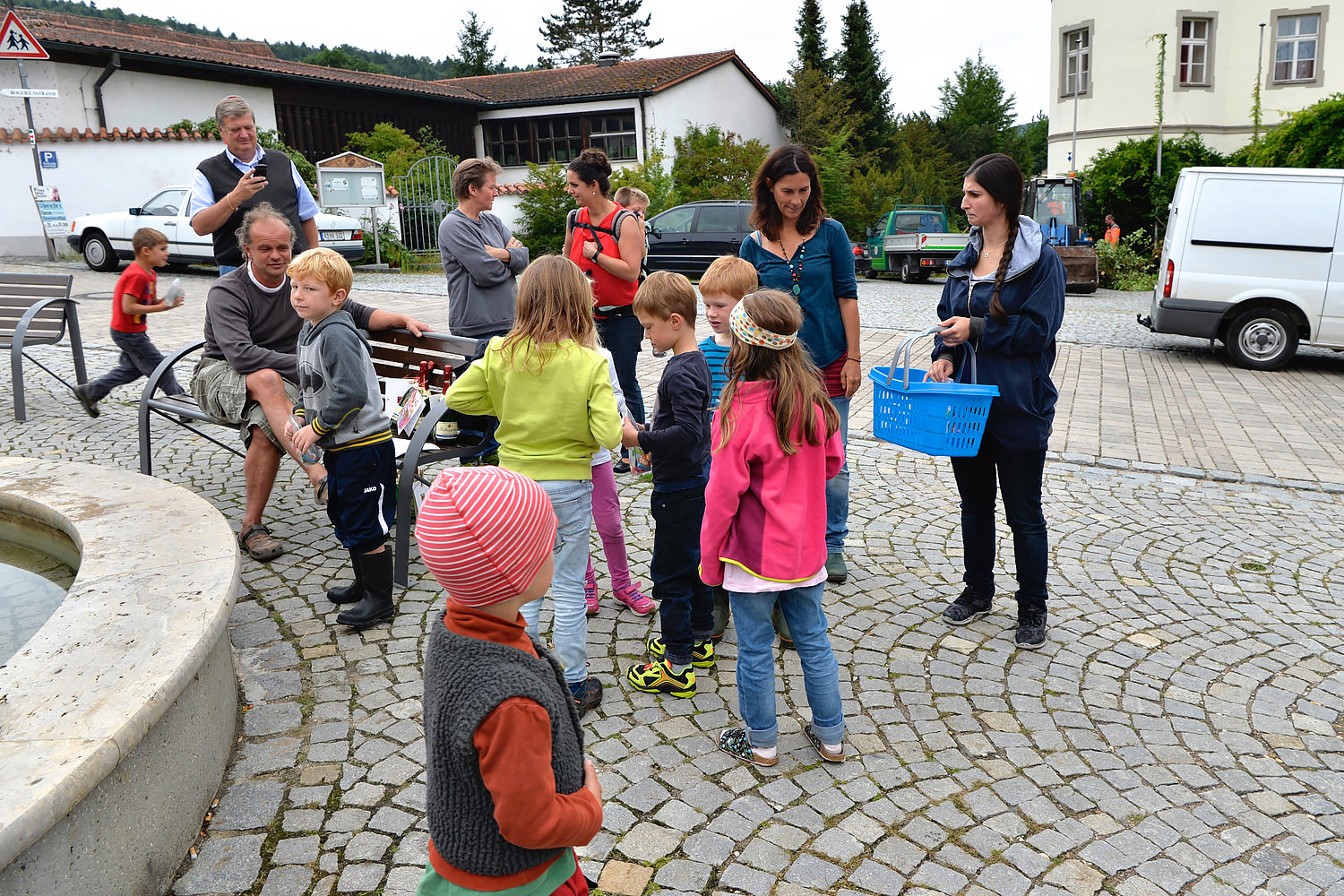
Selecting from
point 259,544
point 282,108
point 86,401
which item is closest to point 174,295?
point 86,401

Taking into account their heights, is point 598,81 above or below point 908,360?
above

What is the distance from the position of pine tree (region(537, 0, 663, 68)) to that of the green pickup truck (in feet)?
157

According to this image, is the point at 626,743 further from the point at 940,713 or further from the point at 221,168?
the point at 221,168

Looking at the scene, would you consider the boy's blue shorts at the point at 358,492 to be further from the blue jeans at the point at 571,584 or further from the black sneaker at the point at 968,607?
the black sneaker at the point at 968,607

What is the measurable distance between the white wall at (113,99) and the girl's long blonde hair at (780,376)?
→ 75.8 feet

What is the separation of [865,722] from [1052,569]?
1939mm

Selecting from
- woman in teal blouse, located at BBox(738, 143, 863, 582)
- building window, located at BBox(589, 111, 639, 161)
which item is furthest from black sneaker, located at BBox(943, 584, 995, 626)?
building window, located at BBox(589, 111, 639, 161)

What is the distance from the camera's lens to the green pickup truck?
2091cm

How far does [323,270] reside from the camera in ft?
12.5

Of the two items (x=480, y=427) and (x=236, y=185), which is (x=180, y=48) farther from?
(x=480, y=427)

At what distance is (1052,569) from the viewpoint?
15.9 feet

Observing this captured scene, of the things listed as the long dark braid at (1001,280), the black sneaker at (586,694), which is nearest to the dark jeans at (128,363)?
the black sneaker at (586,694)

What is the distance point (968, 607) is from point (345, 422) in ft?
9.28

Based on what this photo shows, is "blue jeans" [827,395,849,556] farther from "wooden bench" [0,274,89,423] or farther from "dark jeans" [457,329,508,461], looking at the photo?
"wooden bench" [0,274,89,423]
